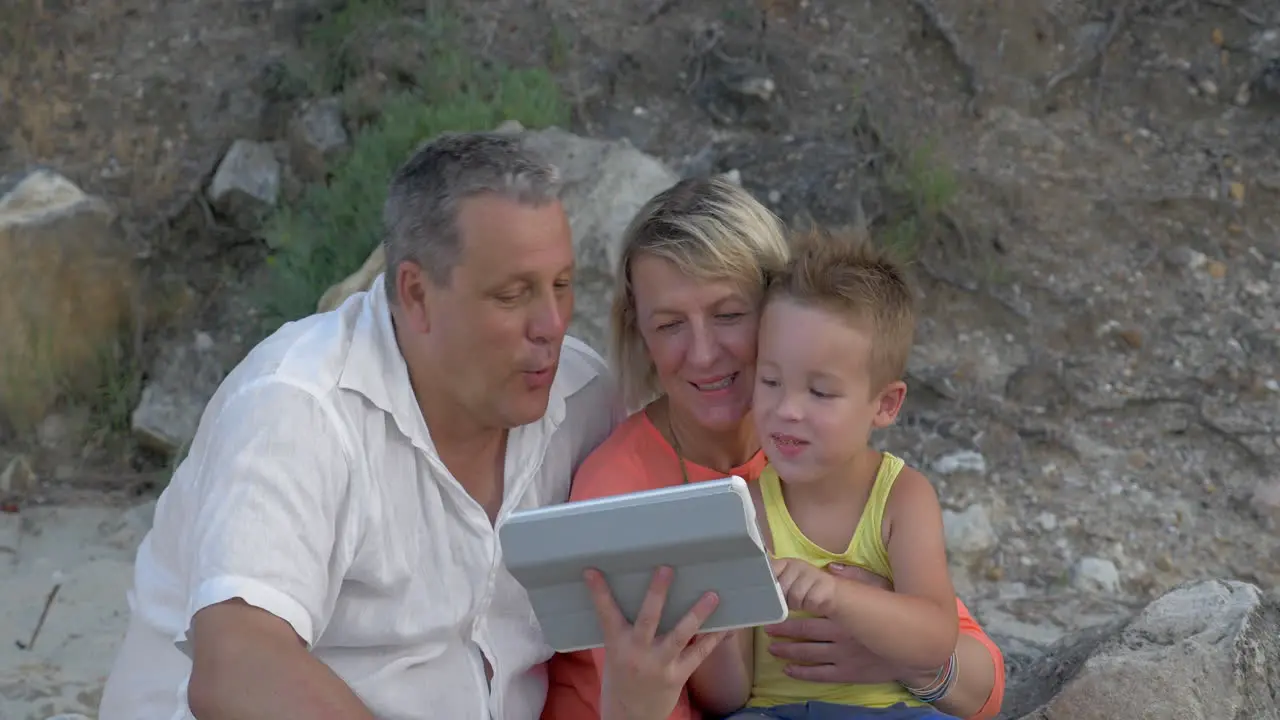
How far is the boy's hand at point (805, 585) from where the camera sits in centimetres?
231

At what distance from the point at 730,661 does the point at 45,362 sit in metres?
4.17

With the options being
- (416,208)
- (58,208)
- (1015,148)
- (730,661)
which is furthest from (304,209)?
(730,661)

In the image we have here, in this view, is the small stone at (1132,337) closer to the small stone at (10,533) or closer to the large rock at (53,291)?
the large rock at (53,291)

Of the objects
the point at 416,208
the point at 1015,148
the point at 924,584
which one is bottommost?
the point at 1015,148

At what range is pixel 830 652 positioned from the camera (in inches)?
102

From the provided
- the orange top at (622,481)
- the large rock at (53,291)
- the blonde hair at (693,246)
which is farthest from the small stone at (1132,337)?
the large rock at (53,291)

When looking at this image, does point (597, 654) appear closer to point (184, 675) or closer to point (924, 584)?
point (924, 584)

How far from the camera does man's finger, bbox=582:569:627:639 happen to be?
209cm

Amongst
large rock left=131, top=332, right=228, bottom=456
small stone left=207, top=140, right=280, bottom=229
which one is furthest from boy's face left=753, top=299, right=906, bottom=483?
small stone left=207, top=140, right=280, bottom=229

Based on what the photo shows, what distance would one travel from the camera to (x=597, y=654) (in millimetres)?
2604

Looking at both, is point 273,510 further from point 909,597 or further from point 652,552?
point 909,597

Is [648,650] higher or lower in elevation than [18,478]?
higher

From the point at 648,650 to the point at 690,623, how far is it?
0.09 m

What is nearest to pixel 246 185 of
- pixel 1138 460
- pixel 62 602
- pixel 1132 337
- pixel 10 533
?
pixel 10 533
